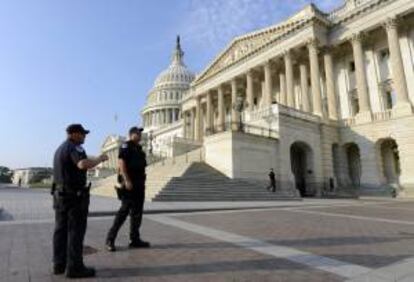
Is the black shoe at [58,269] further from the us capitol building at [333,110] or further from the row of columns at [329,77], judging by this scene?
the row of columns at [329,77]

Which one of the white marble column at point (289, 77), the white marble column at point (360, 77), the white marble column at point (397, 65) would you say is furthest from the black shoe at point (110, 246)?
the white marble column at point (289, 77)

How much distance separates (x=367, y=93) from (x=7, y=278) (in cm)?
3589

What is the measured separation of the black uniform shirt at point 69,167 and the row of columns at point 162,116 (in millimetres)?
106364

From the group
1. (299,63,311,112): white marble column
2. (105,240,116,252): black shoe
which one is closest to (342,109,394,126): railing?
(299,63,311,112): white marble column

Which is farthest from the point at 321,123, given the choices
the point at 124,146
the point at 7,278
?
the point at 7,278

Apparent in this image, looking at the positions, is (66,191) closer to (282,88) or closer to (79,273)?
(79,273)

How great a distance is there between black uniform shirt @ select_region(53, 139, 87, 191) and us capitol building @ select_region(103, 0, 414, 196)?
20.8m

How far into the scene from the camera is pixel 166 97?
115750 millimetres

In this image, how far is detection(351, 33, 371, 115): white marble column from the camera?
3306cm

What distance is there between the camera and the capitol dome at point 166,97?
113375mm

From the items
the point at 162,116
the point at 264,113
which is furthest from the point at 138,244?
the point at 162,116

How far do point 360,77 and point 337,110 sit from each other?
4.94m

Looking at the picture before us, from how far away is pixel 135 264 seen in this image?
516cm

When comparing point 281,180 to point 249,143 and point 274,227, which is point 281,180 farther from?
point 274,227
